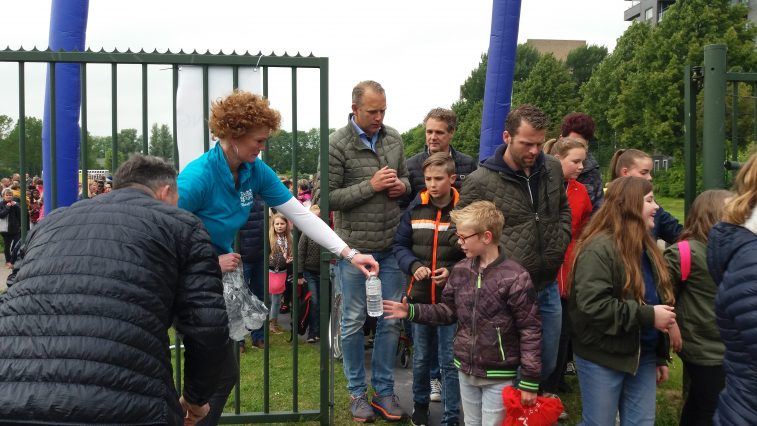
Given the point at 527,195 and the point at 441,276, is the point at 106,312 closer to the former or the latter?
the point at 441,276

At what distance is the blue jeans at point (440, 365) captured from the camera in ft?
15.5

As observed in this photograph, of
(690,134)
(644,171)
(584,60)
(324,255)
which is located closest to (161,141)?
(324,255)

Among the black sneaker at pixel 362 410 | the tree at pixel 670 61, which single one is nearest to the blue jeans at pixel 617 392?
the black sneaker at pixel 362 410

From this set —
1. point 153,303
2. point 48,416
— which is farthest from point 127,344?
point 48,416

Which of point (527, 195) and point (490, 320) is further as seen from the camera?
point (527, 195)

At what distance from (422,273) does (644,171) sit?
5.99 feet

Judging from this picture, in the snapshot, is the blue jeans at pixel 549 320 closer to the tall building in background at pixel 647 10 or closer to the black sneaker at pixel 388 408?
the black sneaker at pixel 388 408

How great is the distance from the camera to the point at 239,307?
369 centimetres

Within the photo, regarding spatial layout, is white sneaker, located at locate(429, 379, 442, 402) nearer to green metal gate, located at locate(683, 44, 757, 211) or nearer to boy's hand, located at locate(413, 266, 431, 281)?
boy's hand, located at locate(413, 266, 431, 281)

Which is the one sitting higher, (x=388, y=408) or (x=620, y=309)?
(x=620, y=309)

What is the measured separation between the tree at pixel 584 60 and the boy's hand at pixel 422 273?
75.3 meters

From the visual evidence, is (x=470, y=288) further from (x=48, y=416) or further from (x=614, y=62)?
(x=614, y=62)

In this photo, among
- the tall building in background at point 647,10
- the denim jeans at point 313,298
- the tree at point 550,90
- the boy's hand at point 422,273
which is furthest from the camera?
the tall building in background at point 647,10

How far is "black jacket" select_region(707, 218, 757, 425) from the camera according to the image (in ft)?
8.40
